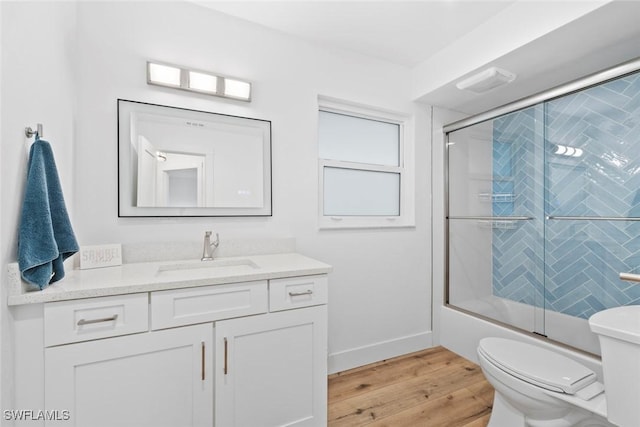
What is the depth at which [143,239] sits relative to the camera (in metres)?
1.66

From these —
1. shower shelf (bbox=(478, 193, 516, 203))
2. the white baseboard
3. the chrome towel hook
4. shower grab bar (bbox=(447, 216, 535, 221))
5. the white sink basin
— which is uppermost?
the chrome towel hook

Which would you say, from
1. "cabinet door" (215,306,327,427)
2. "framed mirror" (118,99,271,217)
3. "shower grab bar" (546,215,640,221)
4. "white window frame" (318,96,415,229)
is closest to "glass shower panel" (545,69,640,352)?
"shower grab bar" (546,215,640,221)

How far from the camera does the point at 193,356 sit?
125 cm

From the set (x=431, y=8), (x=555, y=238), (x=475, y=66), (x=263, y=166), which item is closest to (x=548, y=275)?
(x=555, y=238)

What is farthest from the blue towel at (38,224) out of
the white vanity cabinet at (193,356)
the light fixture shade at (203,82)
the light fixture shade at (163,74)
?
the light fixture shade at (203,82)

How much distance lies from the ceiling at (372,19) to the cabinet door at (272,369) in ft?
5.77

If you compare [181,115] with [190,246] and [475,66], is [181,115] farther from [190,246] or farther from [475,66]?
[475,66]

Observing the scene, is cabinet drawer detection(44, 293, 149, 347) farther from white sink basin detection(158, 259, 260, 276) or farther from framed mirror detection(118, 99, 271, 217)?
framed mirror detection(118, 99, 271, 217)

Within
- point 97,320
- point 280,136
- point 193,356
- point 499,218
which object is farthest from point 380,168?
point 97,320

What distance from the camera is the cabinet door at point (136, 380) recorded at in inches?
41.9

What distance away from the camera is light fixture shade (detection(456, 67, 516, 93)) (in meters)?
1.93

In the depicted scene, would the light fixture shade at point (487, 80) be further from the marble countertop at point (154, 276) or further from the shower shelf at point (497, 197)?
the marble countertop at point (154, 276)

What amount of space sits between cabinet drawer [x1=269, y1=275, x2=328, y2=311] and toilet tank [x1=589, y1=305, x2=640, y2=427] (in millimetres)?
1114

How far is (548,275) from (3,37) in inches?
119
